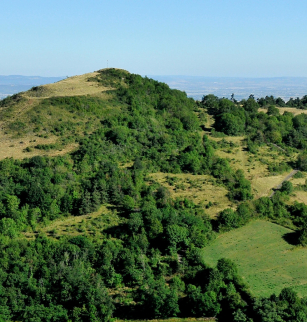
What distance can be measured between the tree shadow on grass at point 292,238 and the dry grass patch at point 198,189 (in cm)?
865

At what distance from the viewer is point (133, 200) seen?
50.1 m

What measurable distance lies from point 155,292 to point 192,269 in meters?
6.59

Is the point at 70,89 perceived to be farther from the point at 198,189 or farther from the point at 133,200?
the point at 198,189

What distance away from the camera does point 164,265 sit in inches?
1559

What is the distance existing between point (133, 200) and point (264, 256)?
1830cm

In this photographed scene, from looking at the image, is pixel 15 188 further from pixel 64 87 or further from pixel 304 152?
pixel 304 152

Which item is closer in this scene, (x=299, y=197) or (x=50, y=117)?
(x=299, y=197)

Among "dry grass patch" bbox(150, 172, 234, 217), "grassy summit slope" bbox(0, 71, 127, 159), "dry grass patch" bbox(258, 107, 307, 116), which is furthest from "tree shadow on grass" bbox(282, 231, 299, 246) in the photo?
"dry grass patch" bbox(258, 107, 307, 116)

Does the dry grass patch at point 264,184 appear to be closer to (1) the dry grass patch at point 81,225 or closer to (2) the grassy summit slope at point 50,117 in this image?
(1) the dry grass patch at point 81,225

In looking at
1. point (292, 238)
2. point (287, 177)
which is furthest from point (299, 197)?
point (292, 238)

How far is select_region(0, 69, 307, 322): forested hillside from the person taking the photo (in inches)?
1318

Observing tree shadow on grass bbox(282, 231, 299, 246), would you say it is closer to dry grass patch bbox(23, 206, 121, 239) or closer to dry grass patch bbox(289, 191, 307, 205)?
dry grass patch bbox(289, 191, 307, 205)

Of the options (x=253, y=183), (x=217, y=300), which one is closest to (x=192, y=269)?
(x=217, y=300)

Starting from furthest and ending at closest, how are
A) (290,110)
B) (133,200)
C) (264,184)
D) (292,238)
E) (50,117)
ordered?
(290,110) < (50,117) < (264,184) < (133,200) < (292,238)
